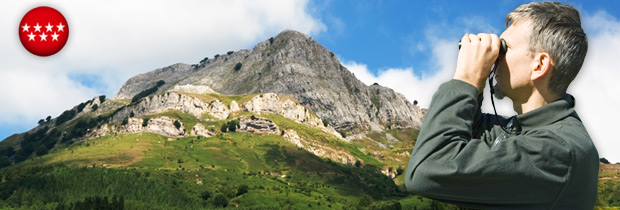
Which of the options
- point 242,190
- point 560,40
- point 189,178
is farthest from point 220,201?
point 560,40

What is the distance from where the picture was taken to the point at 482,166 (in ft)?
6.30

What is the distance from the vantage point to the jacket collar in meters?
2.24

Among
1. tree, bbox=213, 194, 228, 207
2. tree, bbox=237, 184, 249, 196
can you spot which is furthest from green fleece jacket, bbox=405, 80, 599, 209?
tree, bbox=237, 184, 249, 196

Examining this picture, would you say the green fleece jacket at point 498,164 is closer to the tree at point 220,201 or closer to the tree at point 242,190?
the tree at point 220,201

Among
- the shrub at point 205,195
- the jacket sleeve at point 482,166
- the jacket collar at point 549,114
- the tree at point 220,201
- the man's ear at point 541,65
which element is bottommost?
the jacket sleeve at point 482,166

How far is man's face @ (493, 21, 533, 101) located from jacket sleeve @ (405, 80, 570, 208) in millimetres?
301

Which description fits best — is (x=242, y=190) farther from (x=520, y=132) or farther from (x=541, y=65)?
(x=541, y=65)

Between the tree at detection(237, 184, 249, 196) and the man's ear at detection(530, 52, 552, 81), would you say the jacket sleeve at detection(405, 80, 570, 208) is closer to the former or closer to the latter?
the man's ear at detection(530, 52, 552, 81)

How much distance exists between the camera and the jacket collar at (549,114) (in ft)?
7.36

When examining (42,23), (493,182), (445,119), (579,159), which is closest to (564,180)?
(579,159)

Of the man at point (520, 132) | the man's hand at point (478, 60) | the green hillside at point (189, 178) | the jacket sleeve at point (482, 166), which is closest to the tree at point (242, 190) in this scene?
the green hillside at point (189, 178)

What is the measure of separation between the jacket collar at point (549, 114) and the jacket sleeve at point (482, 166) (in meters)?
0.20

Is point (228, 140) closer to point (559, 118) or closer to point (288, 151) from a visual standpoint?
point (288, 151)

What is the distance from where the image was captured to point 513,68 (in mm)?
2312
